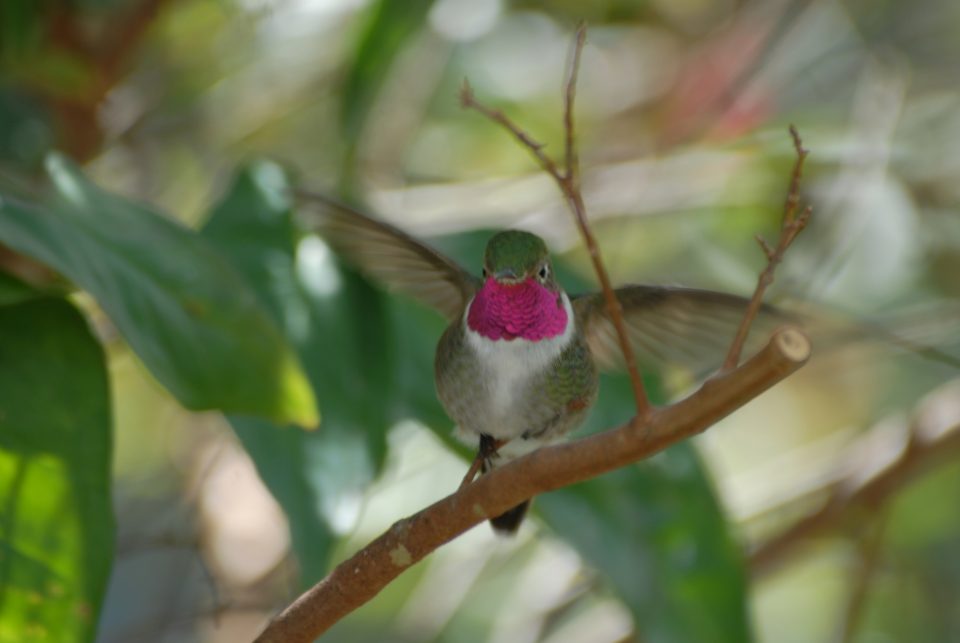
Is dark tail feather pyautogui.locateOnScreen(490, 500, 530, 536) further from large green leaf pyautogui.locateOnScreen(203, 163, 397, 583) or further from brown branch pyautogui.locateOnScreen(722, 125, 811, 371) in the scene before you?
brown branch pyautogui.locateOnScreen(722, 125, 811, 371)

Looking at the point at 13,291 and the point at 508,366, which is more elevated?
the point at 13,291

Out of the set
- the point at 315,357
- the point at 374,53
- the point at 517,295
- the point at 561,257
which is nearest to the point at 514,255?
the point at 517,295

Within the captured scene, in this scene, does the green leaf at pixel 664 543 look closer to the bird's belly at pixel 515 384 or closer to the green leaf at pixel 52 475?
the bird's belly at pixel 515 384

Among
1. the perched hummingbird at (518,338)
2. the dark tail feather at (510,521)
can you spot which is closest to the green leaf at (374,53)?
the perched hummingbird at (518,338)

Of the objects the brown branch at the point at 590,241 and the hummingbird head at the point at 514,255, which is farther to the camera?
the hummingbird head at the point at 514,255

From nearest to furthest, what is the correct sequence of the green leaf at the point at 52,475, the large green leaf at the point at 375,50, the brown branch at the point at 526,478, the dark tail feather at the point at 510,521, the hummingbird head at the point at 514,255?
the brown branch at the point at 526,478 < the green leaf at the point at 52,475 < the hummingbird head at the point at 514,255 < the dark tail feather at the point at 510,521 < the large green leaf at the point at 375,50

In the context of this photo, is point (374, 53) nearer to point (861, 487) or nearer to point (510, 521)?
point (510, 521)

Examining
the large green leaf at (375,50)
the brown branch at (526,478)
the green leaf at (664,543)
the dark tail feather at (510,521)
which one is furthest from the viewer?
the large green leaf at (375,50)

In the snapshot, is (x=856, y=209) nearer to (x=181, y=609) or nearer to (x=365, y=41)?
(x=365, y=41)
